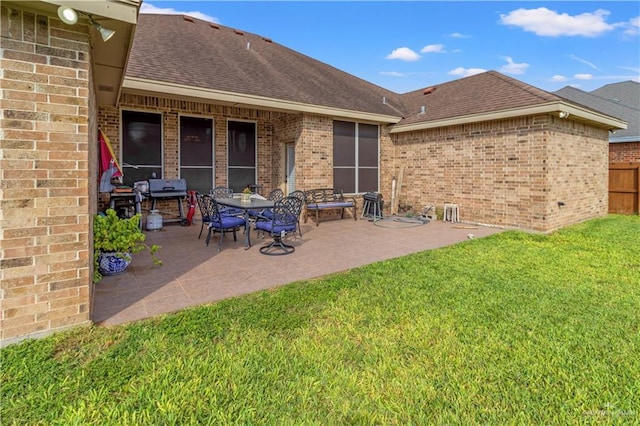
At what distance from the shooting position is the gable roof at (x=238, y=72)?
24.6 ft

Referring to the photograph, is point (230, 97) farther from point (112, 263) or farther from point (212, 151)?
point (112, 263)

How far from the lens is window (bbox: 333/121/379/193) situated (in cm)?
Answer: 1016

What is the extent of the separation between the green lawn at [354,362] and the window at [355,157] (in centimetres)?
656

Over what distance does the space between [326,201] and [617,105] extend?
14801 millimetres

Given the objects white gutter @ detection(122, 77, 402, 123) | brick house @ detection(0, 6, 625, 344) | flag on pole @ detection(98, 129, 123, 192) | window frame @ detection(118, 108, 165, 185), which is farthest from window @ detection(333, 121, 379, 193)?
flag on pole @ detection(98, 129, 123, 192)

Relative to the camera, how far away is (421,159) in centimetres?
1040

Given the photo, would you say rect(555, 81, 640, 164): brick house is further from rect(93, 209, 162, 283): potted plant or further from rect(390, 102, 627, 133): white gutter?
rect(93, 209, 162, 283): potted plant

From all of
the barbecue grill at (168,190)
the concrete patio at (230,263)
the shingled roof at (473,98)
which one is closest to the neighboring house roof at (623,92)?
the shingled roof at (473,98)

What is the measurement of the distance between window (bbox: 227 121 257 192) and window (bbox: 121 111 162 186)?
6.38 ft

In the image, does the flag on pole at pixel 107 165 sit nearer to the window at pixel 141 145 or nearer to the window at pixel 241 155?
the window at pixel 141 145

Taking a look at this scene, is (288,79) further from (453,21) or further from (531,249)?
(531,249)

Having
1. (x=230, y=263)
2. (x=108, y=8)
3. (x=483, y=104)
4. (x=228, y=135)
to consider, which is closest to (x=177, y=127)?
(x=228, y=135)

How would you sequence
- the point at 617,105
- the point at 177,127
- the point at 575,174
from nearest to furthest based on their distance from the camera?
the point at 575,174 < the point at 177,127 < the point at 617,105

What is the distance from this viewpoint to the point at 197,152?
942 cm
